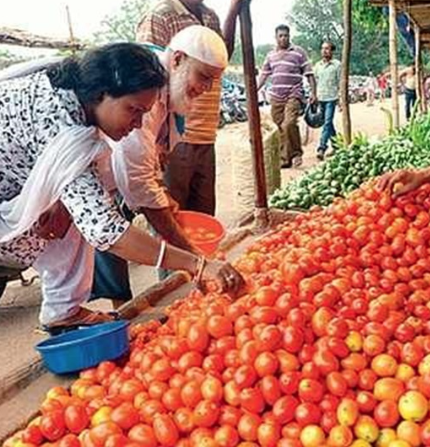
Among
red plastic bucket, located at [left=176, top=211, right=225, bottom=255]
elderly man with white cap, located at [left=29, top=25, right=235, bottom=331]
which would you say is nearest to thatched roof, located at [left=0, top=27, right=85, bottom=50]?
red plastic bucket, located at [left=176, top=211, right=225, bottom=255]

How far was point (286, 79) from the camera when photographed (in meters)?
9.59

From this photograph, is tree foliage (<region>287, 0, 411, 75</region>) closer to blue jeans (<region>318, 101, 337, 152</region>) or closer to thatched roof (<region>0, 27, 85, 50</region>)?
blue jeans (<region>318, 101, 337, 152</region>)

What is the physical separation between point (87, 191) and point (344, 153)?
4359 mm

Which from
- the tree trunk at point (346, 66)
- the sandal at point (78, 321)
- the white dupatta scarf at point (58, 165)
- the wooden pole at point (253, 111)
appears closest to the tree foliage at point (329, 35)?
the tree trunk at point (346, 66)

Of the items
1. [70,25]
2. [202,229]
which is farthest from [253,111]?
[70,25]

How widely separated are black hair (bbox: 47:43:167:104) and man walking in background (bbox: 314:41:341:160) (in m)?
8.90

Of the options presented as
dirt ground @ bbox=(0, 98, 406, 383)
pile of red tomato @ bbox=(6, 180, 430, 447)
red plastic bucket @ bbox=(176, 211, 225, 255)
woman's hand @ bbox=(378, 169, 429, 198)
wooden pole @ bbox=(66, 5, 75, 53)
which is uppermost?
wooden pole @ bbox=(66, 5, 75, 53)

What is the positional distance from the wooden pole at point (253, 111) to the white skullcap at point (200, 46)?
5.46 feet

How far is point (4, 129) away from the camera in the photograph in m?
2.60

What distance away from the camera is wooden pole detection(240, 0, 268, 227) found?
4578mm

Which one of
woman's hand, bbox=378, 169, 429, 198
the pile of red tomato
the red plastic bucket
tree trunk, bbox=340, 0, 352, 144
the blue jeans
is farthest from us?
the blue jeans

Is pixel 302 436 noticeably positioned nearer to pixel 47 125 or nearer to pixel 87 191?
pixel 87 191

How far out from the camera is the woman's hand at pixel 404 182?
10.5 feet

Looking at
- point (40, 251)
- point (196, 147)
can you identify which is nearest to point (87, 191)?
point (40, 251)
